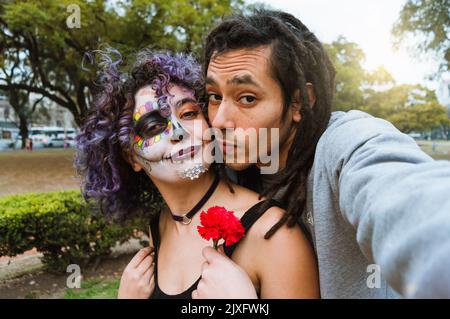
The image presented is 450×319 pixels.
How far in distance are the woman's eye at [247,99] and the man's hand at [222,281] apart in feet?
1.91

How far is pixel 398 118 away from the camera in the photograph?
22.6 metres

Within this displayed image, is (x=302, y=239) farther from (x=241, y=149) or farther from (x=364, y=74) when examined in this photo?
(x=364, y=74)

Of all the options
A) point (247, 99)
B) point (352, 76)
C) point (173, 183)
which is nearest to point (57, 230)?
point (173, 183)

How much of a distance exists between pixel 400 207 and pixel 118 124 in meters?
1.46

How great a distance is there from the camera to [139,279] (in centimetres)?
180

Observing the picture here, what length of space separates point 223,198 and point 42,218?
13.2 feet

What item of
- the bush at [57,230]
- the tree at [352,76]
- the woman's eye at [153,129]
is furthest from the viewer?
the tree at [352,76]

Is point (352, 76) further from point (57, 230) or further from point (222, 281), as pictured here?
point (222, 281)

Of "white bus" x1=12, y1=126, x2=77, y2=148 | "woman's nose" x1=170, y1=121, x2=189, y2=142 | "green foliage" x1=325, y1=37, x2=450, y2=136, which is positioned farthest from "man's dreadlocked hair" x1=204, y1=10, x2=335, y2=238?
"white bus" x1=12, y1=126, x2=77, y2=148

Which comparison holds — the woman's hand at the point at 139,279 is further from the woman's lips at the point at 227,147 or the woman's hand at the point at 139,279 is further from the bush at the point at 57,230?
the bush at the point at 57,230

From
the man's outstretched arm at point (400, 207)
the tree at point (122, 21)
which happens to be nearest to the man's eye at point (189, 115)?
the man's outstretched arm at point (400, 207)

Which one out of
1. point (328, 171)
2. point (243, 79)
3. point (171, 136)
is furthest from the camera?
point (171, 136)

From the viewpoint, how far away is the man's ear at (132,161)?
6.55ft
